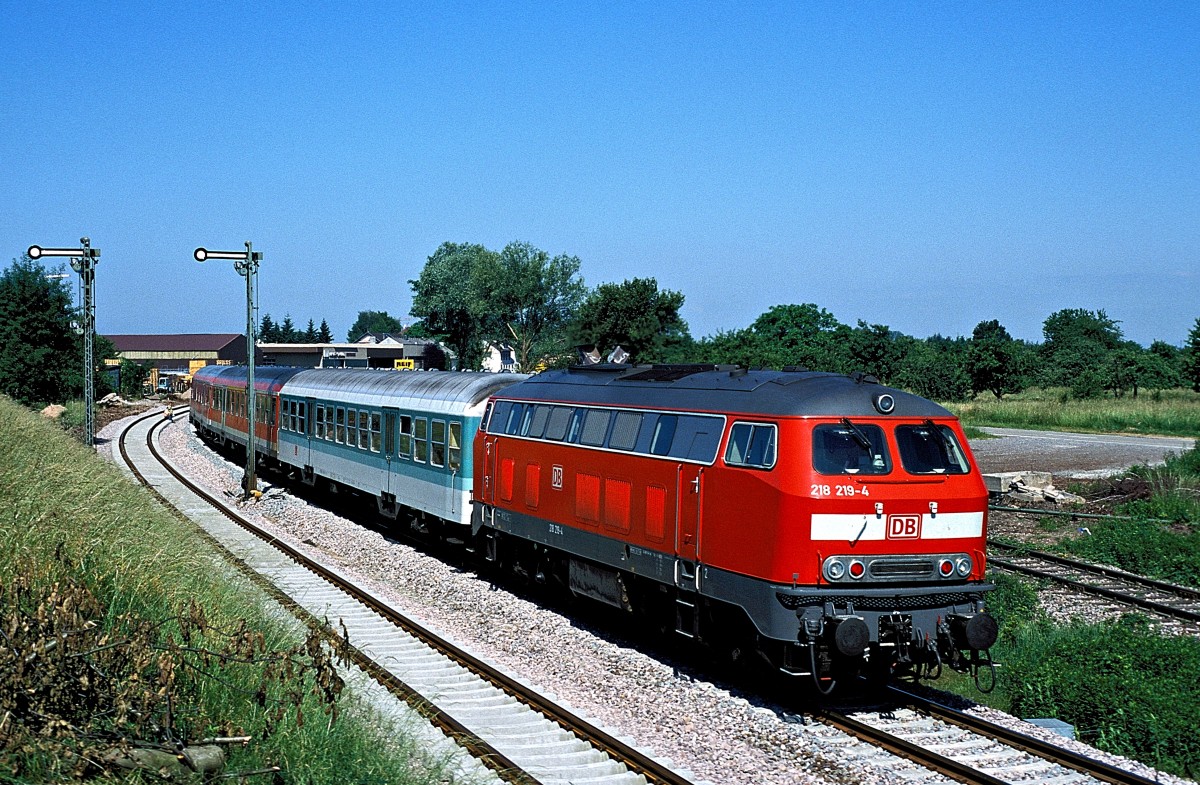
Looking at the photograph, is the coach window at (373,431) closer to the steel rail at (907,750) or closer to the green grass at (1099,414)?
the steel rail at (907,750)

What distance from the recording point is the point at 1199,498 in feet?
86.2

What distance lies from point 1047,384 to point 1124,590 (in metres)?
63.2

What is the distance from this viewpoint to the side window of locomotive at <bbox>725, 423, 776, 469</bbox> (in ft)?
36.4

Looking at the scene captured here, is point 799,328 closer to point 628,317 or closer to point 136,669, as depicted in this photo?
point 628,317

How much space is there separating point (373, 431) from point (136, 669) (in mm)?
16949

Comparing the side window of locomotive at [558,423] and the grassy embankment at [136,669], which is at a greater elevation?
the side window of locomotive at [558,423]

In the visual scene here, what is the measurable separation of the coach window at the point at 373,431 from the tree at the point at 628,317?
5507cm

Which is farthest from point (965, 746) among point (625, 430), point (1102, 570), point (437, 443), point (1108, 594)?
point (437, 443)

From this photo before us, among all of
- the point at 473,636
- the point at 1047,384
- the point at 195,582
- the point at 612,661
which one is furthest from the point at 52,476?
the point at 1047,384

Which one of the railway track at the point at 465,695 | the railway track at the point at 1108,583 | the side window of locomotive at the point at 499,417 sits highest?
the side window of locomotive at the point at 499,417

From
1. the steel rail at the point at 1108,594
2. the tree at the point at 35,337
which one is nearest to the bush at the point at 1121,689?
the steel rail at the point at 1108,594

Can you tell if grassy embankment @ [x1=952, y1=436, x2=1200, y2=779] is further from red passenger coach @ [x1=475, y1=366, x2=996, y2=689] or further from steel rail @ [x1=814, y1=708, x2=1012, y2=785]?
steel rail @ [x1=814, y1=708, x2=1012, y2=785]

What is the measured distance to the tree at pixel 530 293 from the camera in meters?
90.7

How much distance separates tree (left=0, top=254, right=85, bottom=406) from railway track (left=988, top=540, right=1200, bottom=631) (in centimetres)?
4111
